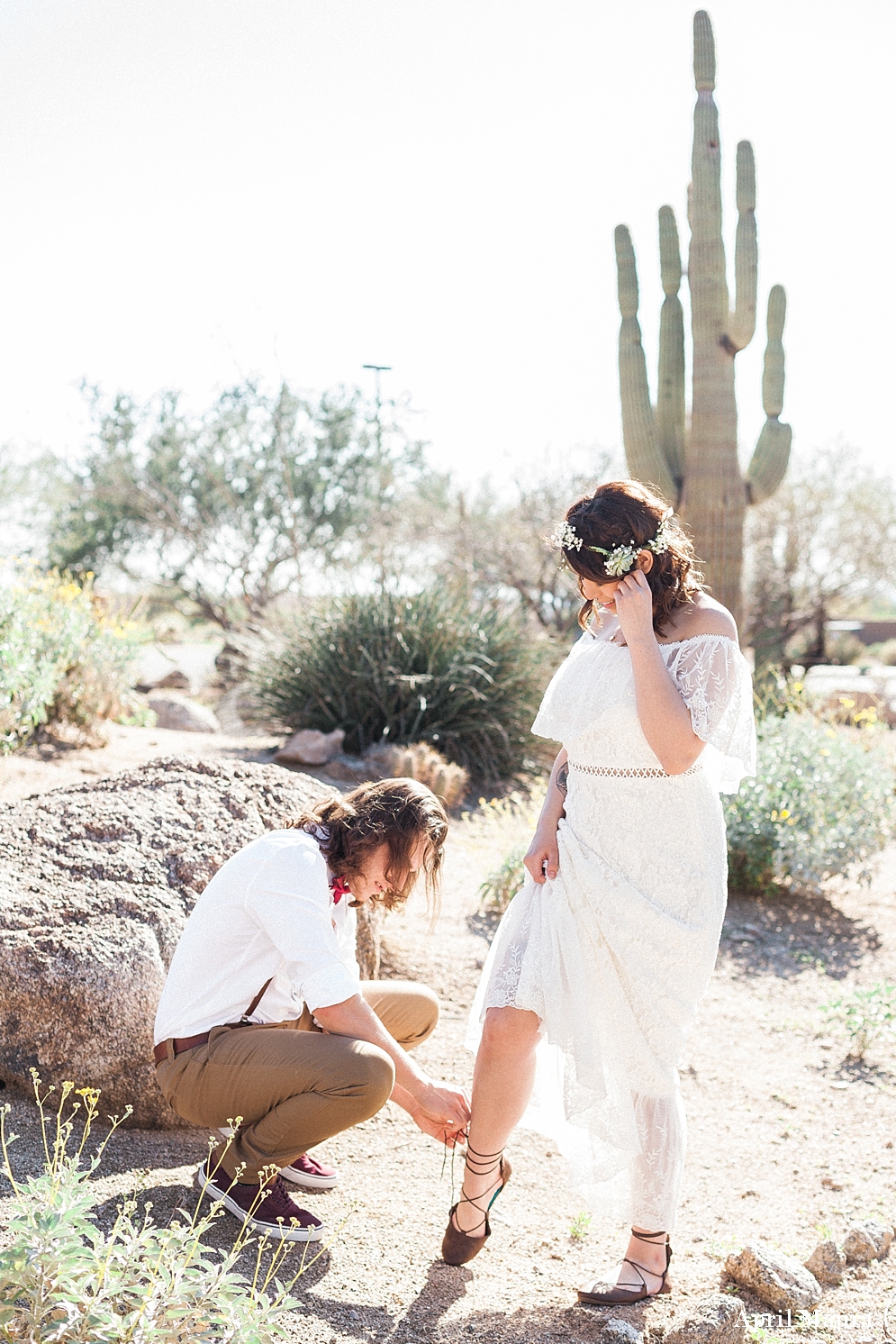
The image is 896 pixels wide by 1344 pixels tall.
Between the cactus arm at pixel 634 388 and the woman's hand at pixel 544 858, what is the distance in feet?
19.8

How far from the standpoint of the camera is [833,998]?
4.64 meters

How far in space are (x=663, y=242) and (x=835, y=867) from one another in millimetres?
5154

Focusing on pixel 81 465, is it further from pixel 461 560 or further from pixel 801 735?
pixel 801 735

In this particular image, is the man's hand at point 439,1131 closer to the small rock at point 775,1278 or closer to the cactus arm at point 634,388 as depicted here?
the small rock at point 775,1278

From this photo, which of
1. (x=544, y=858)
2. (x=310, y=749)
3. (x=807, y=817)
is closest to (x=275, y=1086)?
(x=544, y=858)

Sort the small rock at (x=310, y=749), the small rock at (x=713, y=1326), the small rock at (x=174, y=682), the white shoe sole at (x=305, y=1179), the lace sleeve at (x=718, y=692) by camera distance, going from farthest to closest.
→ the small rock at (x=174, y=682) → the small rock at (x=310, y=749) → the white shoe sole at (x=305, y=1179) → the lace sleeve at (x=718, y=692) → the small rock at (x=713, y=1326)

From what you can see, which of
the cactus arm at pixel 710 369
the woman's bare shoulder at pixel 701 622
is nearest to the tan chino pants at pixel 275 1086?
the woman's bare shoulder at pixel 701 622

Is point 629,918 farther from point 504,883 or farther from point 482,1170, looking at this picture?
point 504,883

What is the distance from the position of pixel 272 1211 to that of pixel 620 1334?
807mm

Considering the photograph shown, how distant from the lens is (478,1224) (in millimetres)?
2471

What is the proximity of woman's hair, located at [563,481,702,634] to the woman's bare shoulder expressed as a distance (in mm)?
31

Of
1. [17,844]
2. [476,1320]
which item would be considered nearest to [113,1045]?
[17,844]

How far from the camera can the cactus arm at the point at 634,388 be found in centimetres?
832

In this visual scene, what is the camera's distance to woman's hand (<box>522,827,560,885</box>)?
2566 mm
